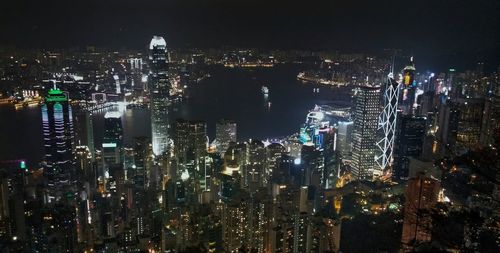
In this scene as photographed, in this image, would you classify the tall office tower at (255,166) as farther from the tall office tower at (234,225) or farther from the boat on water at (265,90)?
the boat on water at (265,90)

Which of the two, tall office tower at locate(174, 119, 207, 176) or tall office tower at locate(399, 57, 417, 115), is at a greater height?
tall office tower at locate(399, 57, 417, 115)

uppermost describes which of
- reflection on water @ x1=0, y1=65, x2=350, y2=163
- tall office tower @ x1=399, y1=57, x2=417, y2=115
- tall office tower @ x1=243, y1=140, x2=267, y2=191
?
tall office tower @ x1=399, y1=57, x2=417, y2=115

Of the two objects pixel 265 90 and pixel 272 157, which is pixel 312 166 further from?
pixel 265 90

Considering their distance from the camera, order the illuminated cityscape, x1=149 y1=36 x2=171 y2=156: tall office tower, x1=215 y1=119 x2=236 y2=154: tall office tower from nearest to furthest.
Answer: the illuminated cityscape → x1=215 y1=119 x2=236 y2=154: tall office tower → x1=149 y1=36 x2=171 y2=156: tall office tower

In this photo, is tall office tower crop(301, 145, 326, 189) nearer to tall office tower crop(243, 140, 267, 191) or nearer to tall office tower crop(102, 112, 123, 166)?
tall office tower crop(243, 140, 267, 191)

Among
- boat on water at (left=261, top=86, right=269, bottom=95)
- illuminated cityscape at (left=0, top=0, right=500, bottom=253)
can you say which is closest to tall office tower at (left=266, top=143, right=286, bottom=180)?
illuminated cityscape at (left=0, top=0, right=500, bottom=253)

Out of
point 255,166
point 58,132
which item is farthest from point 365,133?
point 58,132
